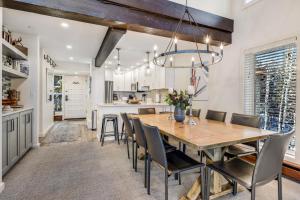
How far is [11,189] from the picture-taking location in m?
2.14

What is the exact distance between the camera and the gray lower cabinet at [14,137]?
2.40m

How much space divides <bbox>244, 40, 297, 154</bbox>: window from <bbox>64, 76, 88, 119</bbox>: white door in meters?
7.63

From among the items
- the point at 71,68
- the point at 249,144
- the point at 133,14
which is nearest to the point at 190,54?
the point at 133,14

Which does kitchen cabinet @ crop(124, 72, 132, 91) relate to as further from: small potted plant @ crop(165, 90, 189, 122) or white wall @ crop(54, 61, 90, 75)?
small potted plant @ crop(165, 90, 189, 122)

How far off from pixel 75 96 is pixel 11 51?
5.85m

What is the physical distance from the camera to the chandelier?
7.50ft

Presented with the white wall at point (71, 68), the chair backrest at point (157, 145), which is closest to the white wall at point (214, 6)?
the chair backrest at point (157, 145)

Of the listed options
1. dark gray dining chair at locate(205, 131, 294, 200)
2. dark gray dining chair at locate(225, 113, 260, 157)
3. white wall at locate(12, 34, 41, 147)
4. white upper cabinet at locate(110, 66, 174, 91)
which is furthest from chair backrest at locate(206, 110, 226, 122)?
white wall at locate(12, 34, 41, 147)

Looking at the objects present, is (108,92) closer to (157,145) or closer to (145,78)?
(145,78)

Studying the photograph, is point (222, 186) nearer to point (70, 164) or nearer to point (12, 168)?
point (70, 164)

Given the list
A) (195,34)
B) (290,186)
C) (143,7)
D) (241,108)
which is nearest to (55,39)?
(143,7)

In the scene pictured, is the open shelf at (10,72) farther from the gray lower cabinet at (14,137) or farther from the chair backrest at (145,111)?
the chair backrest at (145,111)

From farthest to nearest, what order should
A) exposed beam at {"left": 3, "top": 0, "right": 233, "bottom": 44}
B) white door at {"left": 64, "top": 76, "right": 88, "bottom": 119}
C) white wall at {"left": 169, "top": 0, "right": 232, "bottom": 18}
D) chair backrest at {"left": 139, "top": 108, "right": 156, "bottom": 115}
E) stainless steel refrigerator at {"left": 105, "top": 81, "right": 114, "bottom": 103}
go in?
white door at {"left": 64, "top": 76, "right": 88, "bottom": 119} < stainless steel refrigerator at {"left": 105, "top": 81, "right": 114, "bottom": 103} < chair backrest at {"left": 139, "top": 108, "right": 156, "bottom": 115} < white wall at {"left": 169, "top": 0, "right": 232, "bottom": 18} < exposed beam at {"left": 3, "top": 0, "right": 233, "bottom": 44}

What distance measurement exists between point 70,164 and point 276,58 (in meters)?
3.96
